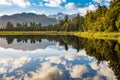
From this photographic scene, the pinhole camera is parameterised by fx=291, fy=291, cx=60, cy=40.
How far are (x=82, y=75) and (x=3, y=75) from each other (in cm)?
613

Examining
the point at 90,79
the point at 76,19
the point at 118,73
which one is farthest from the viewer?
the point at 76,19

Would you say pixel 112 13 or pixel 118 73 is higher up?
pixel 112 13

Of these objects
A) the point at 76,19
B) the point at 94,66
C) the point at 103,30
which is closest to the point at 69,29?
the point at 76,19

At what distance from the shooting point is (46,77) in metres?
20.9

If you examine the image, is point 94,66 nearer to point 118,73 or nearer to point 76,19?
point 118,73

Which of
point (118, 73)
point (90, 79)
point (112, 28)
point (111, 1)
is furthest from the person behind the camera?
point (111, 1)

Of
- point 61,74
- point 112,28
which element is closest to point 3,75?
point 61,74

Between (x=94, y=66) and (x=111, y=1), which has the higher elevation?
(x=111, y=1)

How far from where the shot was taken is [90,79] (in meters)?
20.3

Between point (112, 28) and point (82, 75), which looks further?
point (112, 28)

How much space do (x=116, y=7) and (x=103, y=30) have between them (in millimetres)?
9915

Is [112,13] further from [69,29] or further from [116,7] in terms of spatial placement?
[69,29]

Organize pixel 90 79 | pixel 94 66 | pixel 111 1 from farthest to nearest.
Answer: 1. pixel 111 1
2. pixel 94 66
3. pixel 90 79

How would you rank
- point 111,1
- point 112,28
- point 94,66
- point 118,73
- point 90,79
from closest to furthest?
point 90,79, point 118,73, point 94,66, point 112,28, point 111,1
